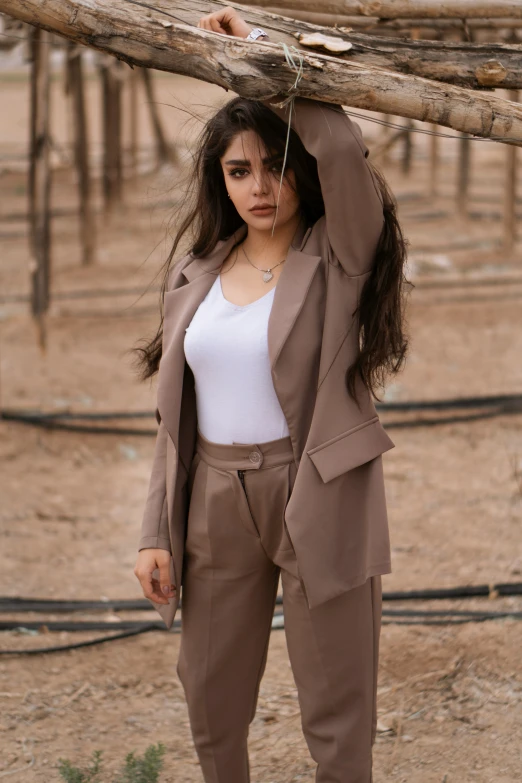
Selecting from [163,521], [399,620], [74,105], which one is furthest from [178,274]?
[74,105]

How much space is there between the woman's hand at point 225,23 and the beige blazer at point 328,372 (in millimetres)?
171

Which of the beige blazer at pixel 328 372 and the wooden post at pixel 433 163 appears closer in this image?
the beige blazer at pixel 328 372

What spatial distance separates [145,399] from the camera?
19.9ft

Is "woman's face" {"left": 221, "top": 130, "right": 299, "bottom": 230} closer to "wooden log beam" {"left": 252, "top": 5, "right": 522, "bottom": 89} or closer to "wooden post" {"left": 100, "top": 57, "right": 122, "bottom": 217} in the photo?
"wooden log beam" {"left": 252, "top": 5, "right": 522, "bottom": 89}

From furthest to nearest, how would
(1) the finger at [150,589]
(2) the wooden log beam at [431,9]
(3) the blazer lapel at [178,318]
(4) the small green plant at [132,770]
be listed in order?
(2) the wooden log beam at [431,9]
(4) the small green plant at [132,770]
(1) the finger at [150,589]
(3) the blazer lapel at [178,318]

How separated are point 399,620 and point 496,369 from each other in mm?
3282

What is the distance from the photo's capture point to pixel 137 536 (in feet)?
14.3

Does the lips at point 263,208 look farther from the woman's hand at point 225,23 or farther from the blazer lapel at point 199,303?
the woman's hand at point 225,23

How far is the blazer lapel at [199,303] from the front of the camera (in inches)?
72.9

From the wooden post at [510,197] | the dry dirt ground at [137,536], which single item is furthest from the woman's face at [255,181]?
the wooden post at [510,197]

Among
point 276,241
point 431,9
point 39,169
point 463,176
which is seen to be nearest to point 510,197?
point 463,176

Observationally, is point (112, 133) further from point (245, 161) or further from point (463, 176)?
point (245, 161)

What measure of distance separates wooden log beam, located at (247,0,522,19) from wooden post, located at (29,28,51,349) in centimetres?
432

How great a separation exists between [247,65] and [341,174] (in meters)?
0.26
